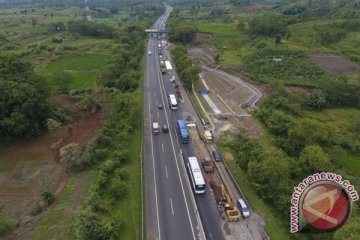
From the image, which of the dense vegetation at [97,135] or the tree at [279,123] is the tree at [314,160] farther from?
the dense vegetation at [97,135]

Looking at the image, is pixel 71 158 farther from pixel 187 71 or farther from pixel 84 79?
pixel 84 79

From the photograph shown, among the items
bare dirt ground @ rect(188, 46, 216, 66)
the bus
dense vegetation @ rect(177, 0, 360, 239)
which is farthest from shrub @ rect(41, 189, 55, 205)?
bare dirt ground @ rect(188, 46, 216, 66)

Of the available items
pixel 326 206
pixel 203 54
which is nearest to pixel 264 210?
pixel 326 206

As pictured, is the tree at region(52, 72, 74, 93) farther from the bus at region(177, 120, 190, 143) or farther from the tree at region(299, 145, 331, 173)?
the tree at region(299, 145, 331, 173)

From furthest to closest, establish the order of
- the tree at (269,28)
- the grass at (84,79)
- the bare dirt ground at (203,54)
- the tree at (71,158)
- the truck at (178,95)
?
1. the tree at (269,28)
2. the bare dirt ground at (203,54)
3. the grass at (84,79)
4. the truck at (178,95)
5. the tree at (71,158)

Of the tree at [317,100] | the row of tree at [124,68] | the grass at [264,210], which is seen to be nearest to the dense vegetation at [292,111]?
the tree at [317,100]

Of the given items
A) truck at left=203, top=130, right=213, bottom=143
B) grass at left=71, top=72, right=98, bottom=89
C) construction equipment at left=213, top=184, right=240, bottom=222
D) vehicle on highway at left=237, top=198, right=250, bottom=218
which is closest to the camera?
construction equipment at left=213, top=184, right=240, bottom=222

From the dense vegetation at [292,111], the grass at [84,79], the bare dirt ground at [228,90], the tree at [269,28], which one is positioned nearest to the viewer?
the dense vegetation at [292,111]
